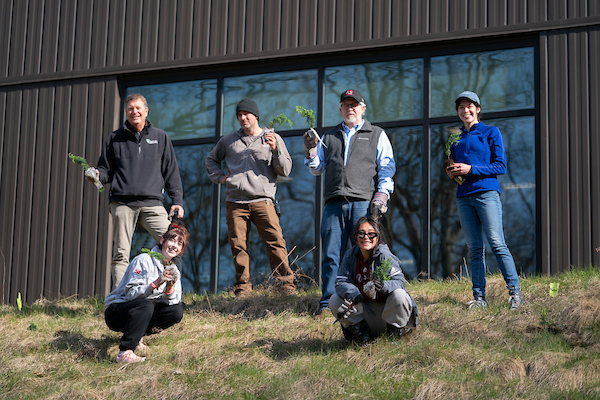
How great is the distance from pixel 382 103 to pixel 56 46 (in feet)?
15.5

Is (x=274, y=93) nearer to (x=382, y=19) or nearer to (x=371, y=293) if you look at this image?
(x=382, y=19)

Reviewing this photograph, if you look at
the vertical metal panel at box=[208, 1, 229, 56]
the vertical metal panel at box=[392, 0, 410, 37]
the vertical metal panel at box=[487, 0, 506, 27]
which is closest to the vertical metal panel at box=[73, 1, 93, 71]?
the vertical metal panel at box=[208, 1, 229, 56]

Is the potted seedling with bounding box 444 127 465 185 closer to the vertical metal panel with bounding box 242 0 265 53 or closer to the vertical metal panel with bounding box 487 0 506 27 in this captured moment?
the vertical metal panel with bounding box 487 0 506 27

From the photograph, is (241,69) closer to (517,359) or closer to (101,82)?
(101,82)

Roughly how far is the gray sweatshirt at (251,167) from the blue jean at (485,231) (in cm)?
189

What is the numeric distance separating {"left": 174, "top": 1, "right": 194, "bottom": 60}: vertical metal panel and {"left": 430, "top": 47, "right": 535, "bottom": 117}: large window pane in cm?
324

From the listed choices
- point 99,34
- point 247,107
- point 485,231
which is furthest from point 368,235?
point 99,34

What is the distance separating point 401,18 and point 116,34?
393 cm

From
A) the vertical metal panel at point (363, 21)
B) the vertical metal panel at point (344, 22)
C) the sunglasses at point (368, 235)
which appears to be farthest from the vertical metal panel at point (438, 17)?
the sunglasses at point (368, 235)

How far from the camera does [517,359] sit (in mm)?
4855

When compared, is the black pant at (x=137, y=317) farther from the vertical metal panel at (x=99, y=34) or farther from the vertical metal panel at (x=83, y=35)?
the vertical metal panel at (x=83, y=35)

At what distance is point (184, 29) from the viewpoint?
9.54 m

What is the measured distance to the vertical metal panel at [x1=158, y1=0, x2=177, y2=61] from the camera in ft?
31.4

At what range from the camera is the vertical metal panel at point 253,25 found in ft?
30.3
